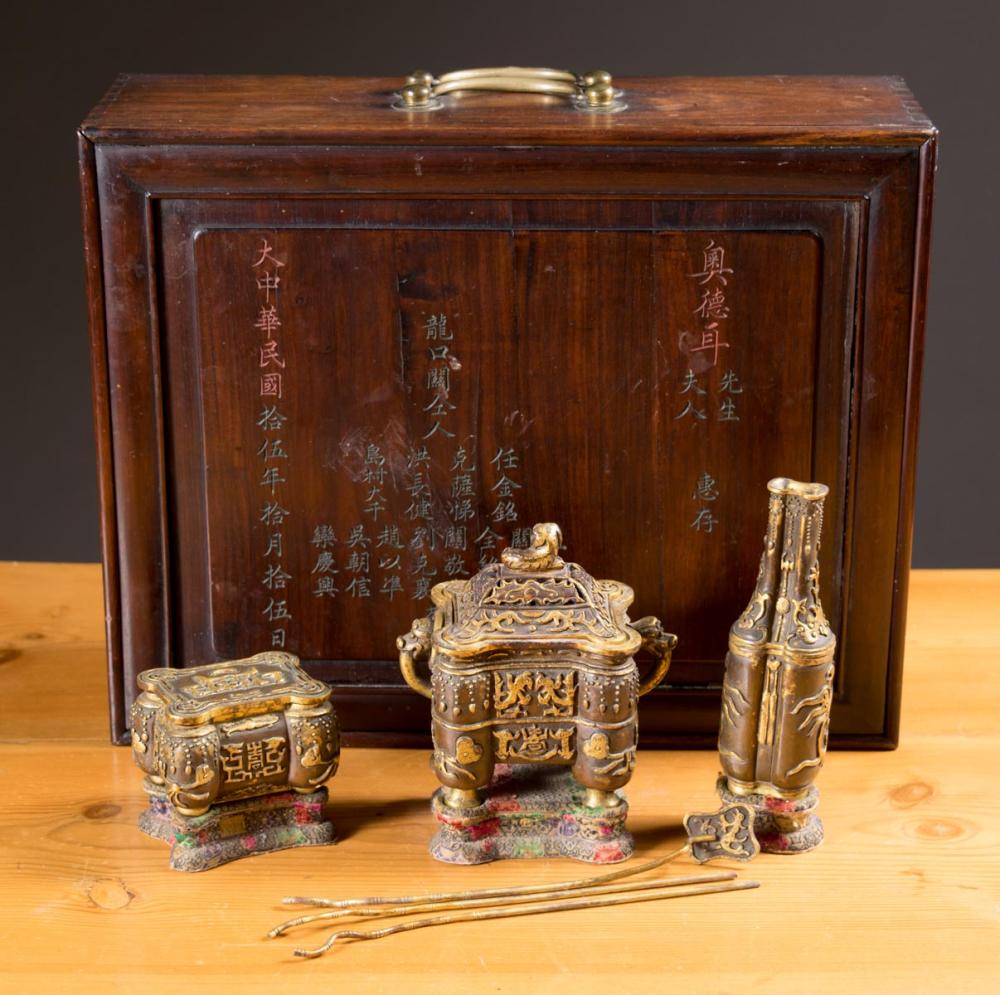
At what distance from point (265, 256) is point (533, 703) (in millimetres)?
563

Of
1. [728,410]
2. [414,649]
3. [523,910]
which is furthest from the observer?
[728,410]

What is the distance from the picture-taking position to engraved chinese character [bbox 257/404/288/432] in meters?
2.14

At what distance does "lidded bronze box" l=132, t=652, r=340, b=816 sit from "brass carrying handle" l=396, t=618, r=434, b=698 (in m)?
0.09

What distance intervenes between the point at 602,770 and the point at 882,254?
0.62 meters

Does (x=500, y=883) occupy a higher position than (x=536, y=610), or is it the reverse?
(x=536, y=610)

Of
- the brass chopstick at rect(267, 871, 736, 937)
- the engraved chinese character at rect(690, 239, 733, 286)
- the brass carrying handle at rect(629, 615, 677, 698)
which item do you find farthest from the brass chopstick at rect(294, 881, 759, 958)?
the engraved chinese character at rect(690, 239, 733, 286)

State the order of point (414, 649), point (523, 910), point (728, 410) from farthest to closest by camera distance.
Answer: point (728, 410)
point (414, 649)
point (523, 910)

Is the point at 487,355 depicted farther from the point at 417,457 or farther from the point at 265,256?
the point at 265,256

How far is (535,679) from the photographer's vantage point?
6.36ft

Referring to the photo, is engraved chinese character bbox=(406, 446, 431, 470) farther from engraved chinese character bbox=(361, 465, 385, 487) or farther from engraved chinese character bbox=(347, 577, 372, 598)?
engraved chinese character bbox=(347, 577, 372, 598)

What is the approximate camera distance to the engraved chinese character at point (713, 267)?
2.09 m

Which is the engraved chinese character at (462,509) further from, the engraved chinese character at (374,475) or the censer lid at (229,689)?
the censer lid at (229,689)

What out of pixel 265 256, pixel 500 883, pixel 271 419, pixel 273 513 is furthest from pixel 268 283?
pixel 500 883

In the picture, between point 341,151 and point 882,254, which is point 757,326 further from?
point 341,151
